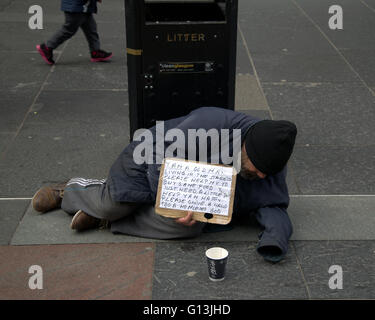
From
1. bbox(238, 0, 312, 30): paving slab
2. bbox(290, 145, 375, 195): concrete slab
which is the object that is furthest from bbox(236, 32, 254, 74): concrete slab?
bbox(290, 145, 375, 195): concrete slab

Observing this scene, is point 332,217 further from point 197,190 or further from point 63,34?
point 63,34

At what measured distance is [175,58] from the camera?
4.68 metres

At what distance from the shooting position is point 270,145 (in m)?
3.80

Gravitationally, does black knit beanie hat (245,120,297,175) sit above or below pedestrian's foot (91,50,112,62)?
above

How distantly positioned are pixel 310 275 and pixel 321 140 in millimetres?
2325

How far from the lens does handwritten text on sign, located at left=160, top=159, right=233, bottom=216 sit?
4020 millimetres

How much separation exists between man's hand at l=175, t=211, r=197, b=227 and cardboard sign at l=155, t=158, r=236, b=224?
25mm

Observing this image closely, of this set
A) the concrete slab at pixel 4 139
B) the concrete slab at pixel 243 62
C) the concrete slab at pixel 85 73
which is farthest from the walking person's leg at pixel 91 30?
the concrete slab at pixel 4 139

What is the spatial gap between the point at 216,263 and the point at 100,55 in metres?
5.01

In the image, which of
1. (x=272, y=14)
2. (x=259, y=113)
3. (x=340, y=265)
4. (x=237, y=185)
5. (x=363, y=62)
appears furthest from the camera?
(x=272, y=14)

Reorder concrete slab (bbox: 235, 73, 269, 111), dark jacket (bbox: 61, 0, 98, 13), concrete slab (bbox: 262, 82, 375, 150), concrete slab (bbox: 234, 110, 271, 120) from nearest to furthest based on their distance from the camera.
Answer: concrete slab (bbox: 262, 82, 375, 150) → concrete slab (bbox: 234, 110, 271, 120) → concrete slab (bbox: 235, 73, 269, 111) → dark jacket (bbox: 61, 0, 98, 13)

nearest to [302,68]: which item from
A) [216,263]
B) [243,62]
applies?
[243,62]

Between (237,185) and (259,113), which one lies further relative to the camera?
(259,113)

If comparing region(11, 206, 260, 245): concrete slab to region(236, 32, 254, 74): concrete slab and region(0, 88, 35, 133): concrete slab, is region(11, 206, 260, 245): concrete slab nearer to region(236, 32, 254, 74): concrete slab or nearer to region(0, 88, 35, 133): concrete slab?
region(0, 88, 35, 133): concrete slab
